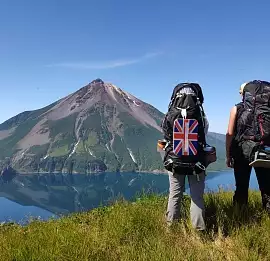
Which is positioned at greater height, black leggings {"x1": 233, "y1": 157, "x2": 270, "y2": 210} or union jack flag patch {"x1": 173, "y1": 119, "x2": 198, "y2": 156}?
union jack flag patch {"x1": 173, "y1": 119, "x2": 198, "y2": 156}

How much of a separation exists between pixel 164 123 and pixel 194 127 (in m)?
0.52

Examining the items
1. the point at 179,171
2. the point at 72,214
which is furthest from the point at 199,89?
the point at 72,214

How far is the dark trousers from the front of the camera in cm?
519

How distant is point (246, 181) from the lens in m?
5.36

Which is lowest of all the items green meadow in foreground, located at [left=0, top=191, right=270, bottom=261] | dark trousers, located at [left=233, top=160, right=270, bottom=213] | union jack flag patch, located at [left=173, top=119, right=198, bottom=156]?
green meadow in foreground, located at [left=0, top=191, right=270, bottom=261]

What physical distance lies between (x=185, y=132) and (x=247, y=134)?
1264 millimetres

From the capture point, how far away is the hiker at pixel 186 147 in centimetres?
442

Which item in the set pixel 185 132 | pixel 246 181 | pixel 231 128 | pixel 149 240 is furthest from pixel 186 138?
pixel 246 181

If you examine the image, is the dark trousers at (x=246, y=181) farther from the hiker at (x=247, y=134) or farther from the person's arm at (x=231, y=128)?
the person's arm at (x=231, y=128)

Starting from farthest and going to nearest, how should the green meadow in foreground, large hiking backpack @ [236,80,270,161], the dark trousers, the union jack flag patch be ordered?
the dark trousers < large hiking backpack @ [236,80,270,161] < the union jack flag patch < the green meadow in foreground

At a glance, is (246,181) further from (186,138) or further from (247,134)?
(186,138)

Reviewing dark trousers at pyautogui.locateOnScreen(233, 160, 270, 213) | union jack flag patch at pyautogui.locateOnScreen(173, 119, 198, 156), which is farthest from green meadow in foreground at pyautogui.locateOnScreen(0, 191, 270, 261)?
union jack flag patch at pyautogui.locateOnScreen(173, 119, 198, 156)

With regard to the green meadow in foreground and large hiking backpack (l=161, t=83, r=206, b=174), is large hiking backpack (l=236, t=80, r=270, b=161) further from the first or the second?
the green meadow in foreground

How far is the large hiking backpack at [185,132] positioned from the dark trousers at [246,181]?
1174 millimetres
